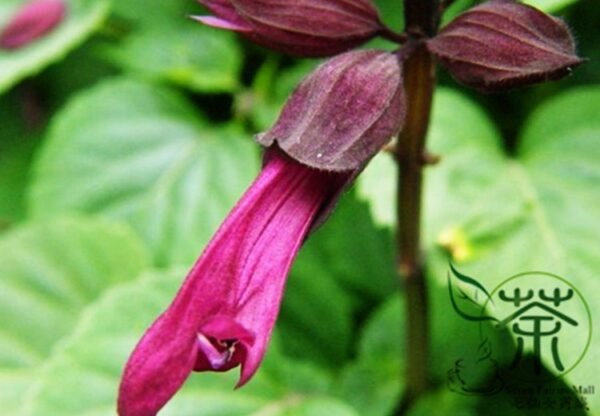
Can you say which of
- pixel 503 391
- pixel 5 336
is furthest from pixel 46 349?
pixel 503 391

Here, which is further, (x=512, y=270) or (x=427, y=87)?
(x=512, y=270)

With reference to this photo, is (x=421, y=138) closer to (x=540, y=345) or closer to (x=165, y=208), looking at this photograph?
(x=540, y=345)

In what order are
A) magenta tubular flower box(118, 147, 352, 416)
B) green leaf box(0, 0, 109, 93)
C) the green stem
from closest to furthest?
1. magenta tubular flower box(118, 147, 352, 416)
2. the green stem
3. green leaf box(0, 0, 109, 93)

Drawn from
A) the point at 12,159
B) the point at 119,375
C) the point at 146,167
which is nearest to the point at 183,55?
the point at 146,167

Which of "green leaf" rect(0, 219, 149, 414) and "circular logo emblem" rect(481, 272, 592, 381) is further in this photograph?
"green leaf" rect(0, 219, 149, 414)

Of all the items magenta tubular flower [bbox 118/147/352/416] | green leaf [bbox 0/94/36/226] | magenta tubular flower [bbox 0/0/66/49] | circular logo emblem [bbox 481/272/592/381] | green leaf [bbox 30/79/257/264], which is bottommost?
green leaf [bbox 0/94/36/226]

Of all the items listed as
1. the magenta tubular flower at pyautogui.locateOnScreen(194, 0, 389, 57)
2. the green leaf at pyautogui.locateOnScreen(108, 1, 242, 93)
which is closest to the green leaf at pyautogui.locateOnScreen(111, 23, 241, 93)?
the green leaf at pyautogui.locateOnScreen(108, 1, 242, 93)

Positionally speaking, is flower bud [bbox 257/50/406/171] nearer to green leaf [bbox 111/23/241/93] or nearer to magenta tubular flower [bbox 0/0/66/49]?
green leaf [bbox 111/23/241/93]

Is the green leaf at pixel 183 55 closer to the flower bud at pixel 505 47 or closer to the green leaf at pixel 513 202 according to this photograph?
the green leaf at pixel 513 202
